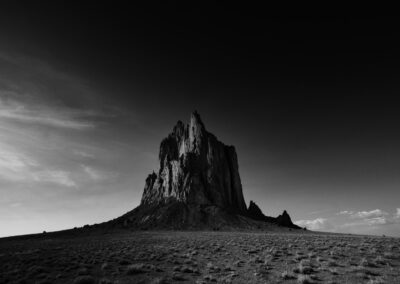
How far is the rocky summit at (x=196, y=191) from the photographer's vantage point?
328ft

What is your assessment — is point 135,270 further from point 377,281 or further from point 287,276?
point 377,281

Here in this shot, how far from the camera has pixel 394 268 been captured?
49.4 feet

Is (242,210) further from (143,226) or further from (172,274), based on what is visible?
(172,274)

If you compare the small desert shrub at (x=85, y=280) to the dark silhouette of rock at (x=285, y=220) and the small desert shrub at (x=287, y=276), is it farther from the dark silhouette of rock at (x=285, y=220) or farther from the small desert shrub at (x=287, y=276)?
the dark silhouette of rock at (x=285, y=220)

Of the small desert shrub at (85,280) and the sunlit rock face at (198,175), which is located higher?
the sunlit rock face at (198,175)

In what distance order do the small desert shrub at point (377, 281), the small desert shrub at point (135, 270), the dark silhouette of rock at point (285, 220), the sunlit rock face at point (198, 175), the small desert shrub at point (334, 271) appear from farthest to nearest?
1. the sunlit rock face at point (198, 175)
2. the dark silhouette of rock at point (285, 220)
3. the small desert shrub at point (135, 270)
4. the small desert shrub at point (334, 271)
5. the small desert shrub at point (377, 281)

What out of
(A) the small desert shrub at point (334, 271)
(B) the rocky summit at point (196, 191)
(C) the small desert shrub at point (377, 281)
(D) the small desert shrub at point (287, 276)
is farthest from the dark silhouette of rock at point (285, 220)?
(C) the small desert shrub at point (377, 281)

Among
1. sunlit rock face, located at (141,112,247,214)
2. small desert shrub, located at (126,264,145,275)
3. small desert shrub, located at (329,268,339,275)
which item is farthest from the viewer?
sunlit rock face, located at (141,112,247,214)

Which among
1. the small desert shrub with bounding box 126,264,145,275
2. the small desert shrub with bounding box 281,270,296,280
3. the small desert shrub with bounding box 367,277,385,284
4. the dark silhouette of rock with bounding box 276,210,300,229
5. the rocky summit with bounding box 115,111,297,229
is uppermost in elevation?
the rocky summit with bounding box 115,111,297,229

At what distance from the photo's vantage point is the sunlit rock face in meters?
118

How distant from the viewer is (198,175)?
125 metres

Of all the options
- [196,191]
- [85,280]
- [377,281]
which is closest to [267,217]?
[196,191]

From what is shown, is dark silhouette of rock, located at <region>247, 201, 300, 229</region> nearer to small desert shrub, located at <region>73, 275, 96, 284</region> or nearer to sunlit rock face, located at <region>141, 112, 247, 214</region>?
sunlit rock face, located at <region>141, 112, 247, 214</region>

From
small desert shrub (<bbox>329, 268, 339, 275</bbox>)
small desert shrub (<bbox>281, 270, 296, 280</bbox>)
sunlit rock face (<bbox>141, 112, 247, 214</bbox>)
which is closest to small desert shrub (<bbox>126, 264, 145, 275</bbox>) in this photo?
small desert shrub (<bbox>281, 270, 296, 280</bbox>)
